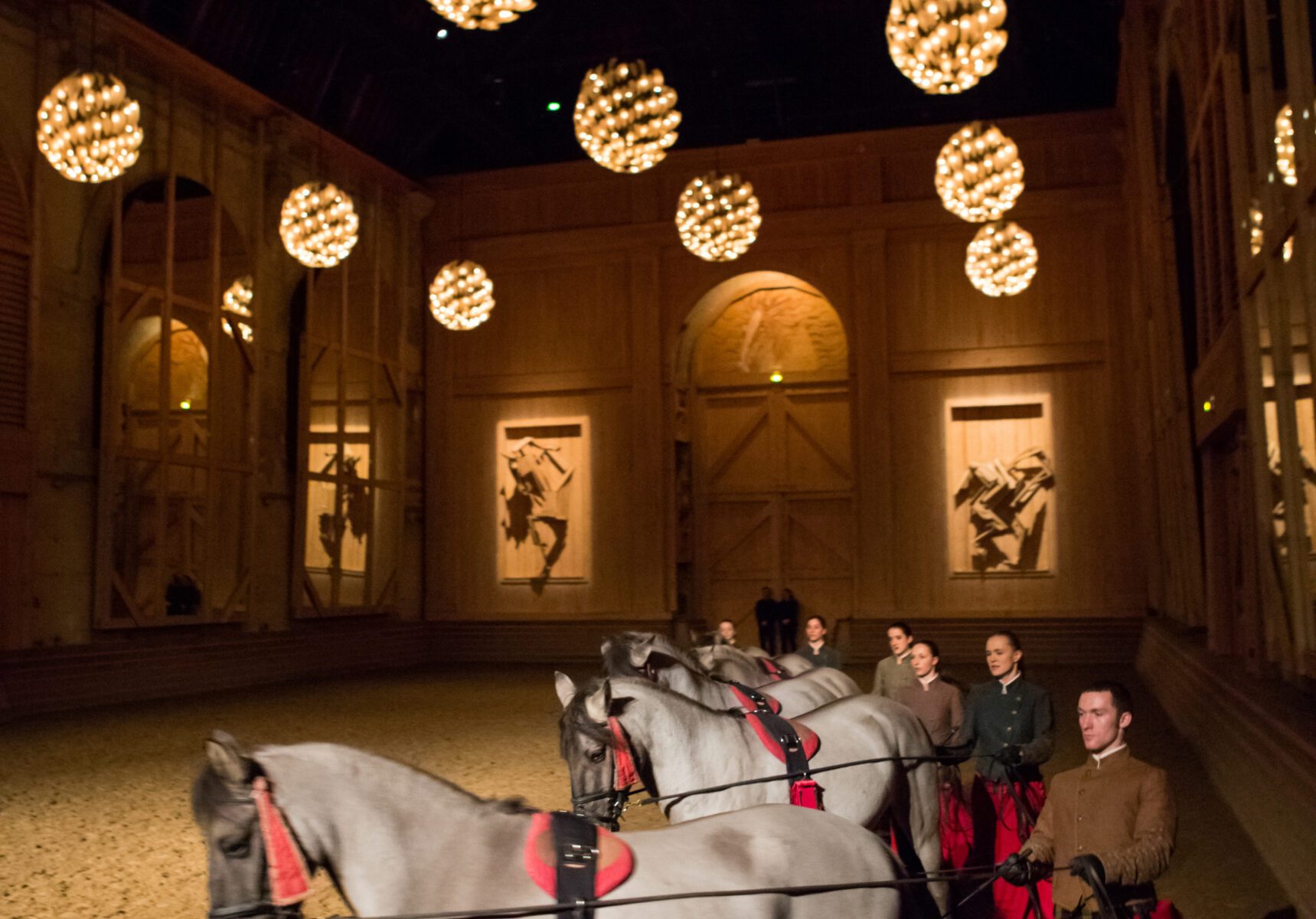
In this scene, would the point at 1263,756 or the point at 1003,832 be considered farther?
the point at 1263,756

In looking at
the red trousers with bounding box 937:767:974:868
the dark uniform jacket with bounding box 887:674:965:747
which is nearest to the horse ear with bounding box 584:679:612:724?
the red trousers with bounding box 937:767:974:868

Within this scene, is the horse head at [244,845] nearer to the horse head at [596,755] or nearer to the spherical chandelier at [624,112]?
the horse head at [596,755]

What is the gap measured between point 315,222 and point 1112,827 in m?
12.3

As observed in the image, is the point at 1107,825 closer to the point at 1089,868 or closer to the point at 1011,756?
the point at 1089,868

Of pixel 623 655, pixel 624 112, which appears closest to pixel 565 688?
pixel 623 655

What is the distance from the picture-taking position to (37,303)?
48.7 ft

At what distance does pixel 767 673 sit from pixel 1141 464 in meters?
12.8

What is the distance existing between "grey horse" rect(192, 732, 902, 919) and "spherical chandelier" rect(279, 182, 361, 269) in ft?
39.3

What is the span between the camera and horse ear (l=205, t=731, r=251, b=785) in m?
2.76

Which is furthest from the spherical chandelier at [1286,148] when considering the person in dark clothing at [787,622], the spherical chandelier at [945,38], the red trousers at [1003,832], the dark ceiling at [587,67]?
the person in dark clothing at [787,622]

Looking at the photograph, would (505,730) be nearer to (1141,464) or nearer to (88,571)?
(88,571)

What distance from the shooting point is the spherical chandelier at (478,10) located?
7887 mm

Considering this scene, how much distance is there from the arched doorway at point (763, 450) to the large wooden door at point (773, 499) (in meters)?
0.02

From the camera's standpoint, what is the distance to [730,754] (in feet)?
16.5
